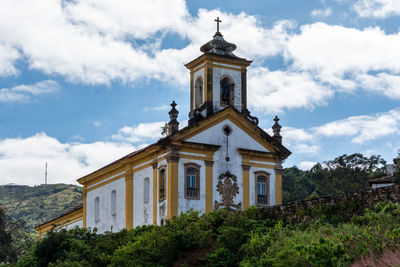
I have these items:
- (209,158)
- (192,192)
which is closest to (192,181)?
(192,192)

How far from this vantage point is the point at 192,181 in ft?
135

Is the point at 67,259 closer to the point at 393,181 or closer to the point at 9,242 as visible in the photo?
the point at 393,181

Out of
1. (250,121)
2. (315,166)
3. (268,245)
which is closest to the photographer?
(268,245)

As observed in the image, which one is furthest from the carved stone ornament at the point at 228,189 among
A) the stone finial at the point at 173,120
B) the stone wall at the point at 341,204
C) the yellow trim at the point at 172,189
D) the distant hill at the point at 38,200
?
the distant hill at the point at 38,200

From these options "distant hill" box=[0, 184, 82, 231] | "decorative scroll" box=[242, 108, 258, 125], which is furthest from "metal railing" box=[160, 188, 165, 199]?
"distant hill" box=[0, 184, 82, 231]

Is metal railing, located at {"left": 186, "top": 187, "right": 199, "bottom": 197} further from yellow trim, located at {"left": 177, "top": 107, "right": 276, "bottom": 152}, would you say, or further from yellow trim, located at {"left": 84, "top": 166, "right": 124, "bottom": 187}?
yellow trim, located at {"left": 84, "top": 166, "right": 124, "bottom": 187}

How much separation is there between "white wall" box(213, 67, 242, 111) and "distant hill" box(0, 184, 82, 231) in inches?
2594

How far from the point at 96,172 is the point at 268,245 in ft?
80.6

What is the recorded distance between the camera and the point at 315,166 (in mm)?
91812

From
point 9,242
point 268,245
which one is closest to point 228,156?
point 268,245

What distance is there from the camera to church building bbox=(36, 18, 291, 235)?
4084 cm

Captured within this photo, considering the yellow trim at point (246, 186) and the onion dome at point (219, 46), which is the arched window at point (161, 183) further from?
the onion dome at point (219, 46)

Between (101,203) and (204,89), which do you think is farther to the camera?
(101,203)

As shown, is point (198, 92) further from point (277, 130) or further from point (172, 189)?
point (172, 189)
